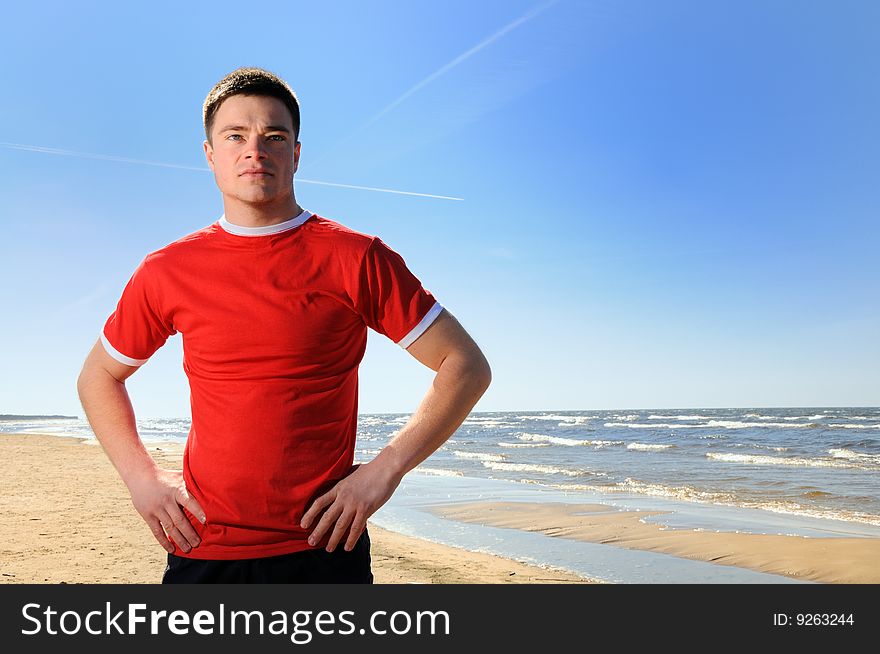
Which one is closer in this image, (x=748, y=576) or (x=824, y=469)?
(x=748, y=576)

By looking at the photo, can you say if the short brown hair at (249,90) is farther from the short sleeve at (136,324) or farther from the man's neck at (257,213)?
the short sleeve at (136,324)

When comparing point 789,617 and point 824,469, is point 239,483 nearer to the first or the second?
point 789,617

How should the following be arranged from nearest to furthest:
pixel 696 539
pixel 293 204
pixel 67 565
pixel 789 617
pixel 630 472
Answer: pixel 293 204 → pixel 789 617 → pixel 67 565 → pixel 696 539 → pixel 630 472

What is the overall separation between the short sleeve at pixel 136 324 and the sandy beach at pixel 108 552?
184 inches

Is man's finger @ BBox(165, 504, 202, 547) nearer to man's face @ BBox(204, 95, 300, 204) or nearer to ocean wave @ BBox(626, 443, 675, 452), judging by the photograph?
man's face @ BBox(204, 95, 300, 204)

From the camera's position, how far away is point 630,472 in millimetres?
17016

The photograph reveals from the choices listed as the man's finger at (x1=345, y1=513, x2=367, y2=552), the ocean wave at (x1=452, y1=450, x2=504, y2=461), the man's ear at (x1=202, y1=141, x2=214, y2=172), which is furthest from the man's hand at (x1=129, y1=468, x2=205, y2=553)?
the ocean wave at (x1=452, y1=450, x2=504, y2=461)

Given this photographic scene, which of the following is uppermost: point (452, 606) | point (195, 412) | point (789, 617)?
point (195, 412)

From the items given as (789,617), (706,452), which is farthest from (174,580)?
(706,452)

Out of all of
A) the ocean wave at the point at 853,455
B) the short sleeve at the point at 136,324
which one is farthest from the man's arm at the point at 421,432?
the ocean wave at the point at 853,455

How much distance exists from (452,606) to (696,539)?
766cm

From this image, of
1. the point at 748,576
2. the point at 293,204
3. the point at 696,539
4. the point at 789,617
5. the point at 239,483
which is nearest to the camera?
the point at 239,483

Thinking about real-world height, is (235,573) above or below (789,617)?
above

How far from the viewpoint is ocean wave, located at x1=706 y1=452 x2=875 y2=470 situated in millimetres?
18011
